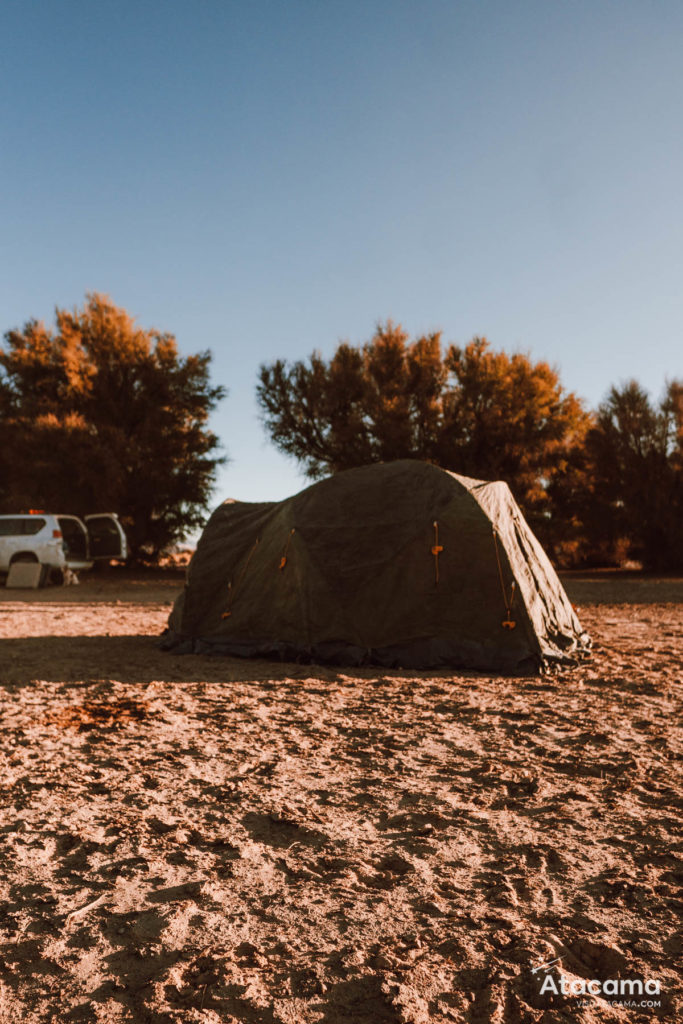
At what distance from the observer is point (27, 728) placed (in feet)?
16.6

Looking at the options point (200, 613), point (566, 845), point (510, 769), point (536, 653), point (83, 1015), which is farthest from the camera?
point (200, 613)

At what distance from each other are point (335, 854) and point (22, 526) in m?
17.1

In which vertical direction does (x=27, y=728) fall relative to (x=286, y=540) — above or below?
below

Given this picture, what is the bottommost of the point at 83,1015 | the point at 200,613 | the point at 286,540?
the point at 83,1015

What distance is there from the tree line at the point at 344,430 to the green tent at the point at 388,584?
15018 mm

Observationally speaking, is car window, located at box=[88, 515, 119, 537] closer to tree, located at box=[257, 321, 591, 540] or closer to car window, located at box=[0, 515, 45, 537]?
car window, located at box=[0, 515, 45, 537]

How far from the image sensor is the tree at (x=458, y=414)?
23.7m

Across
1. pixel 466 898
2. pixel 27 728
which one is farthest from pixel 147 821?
pixel 27 728

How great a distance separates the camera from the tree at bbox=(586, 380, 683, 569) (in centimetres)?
2270

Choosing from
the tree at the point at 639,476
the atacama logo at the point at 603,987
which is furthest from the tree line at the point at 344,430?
the atacama logo at the point at 603,987

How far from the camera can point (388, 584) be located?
8016 millimetres

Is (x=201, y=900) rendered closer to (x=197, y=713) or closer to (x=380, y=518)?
(x=197, y=713)

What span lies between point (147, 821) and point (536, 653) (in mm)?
5033

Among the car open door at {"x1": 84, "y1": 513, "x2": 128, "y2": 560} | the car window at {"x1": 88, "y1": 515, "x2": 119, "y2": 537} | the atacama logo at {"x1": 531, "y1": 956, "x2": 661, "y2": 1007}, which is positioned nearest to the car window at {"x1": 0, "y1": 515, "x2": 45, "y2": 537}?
the car open door at {"x1": 84, "y1": 513, "x2": 128, "y2": 560}
